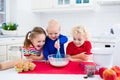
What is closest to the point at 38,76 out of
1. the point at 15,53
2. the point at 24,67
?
the point at 24,67

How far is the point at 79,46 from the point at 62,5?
6.85ft

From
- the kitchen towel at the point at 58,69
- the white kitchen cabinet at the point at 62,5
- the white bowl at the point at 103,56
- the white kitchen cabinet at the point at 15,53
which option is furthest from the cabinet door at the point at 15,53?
the white kitchen cabinet at the point at 62,5

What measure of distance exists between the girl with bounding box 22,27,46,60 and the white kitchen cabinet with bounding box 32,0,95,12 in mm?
2142

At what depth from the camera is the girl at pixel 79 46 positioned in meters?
1.86

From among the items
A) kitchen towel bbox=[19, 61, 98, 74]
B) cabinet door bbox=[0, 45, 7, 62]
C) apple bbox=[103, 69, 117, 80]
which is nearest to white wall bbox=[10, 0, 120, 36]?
cabinet door bbox=[0, 45, 7, 62]

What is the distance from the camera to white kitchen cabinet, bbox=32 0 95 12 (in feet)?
12.7

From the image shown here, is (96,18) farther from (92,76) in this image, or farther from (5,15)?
(92,76)

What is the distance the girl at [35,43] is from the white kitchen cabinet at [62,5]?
214 cm

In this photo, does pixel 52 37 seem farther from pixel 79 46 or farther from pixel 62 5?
pixel 62 5

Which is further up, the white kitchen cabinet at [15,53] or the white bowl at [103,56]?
the white bowl at [103,56]

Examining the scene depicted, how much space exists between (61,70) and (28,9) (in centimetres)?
298

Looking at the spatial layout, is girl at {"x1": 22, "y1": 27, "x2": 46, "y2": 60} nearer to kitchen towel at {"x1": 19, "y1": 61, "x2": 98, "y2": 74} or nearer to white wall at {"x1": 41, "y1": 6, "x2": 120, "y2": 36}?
kitchen towel at {"x1": 19, "y1": 61, "x2": 98, "y2": 74}

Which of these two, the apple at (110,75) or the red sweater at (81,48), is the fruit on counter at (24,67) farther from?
the red sweater at (81,48)

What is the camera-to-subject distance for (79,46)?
2096 mm
